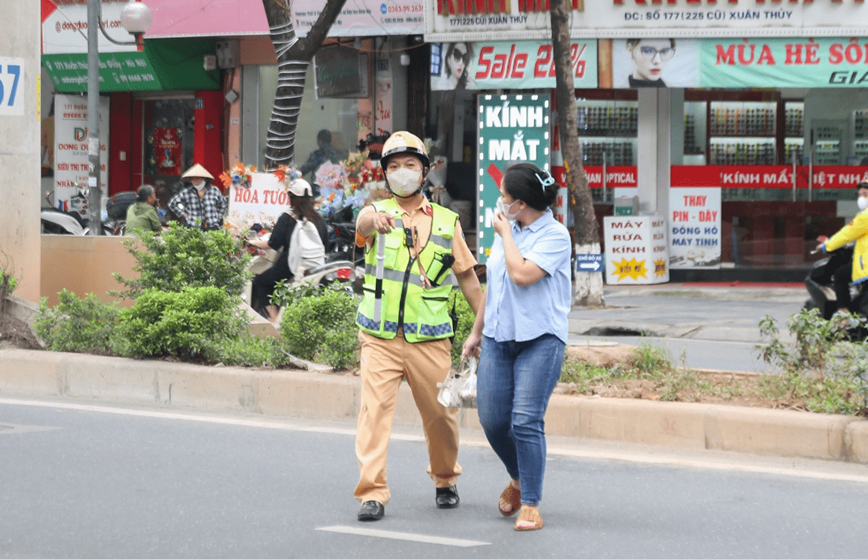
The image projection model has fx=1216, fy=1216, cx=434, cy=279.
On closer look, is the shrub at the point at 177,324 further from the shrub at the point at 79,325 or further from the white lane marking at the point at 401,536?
the white lane marking at the point at 401,536

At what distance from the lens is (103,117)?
939 inches

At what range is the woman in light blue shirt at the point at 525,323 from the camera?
5199mm

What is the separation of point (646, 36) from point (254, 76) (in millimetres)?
7470

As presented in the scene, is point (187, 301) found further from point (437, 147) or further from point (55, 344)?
point (437, 147)

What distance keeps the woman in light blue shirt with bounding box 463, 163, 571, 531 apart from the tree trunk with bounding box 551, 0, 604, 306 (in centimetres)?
994

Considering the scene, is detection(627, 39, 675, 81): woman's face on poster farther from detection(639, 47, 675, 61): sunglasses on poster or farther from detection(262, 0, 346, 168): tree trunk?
detection(262, 0, 346, 168): tree trunk

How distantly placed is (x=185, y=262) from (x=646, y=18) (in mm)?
10247

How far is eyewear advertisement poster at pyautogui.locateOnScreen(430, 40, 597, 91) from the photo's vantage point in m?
17.9

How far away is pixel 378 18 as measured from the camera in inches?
754

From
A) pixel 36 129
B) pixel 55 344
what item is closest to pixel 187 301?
pixel 55 344

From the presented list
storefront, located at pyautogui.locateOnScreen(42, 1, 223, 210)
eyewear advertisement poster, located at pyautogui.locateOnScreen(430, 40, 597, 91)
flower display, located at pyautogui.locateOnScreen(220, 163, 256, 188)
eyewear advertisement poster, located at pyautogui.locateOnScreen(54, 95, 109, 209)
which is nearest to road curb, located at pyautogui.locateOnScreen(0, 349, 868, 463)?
flower display, located at pyautogui.locateOnScreen(220, 163, 256, 188)

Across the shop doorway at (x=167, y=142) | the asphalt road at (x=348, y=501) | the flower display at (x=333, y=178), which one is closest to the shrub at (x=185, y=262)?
the asphalt road at (x=348, y=501)

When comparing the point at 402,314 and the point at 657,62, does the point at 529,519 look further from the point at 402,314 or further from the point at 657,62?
the point at 657,62

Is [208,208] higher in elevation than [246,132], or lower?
lower
